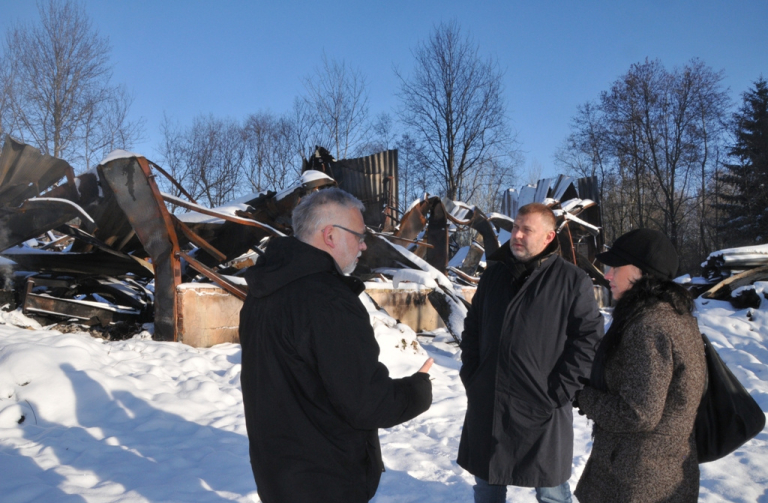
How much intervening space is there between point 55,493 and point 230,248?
15.6 feet

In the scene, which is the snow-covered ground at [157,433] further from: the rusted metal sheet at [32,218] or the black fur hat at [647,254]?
the black fur hat at [647,254]

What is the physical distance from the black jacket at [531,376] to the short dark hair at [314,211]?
104 cm

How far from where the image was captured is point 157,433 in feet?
12.0

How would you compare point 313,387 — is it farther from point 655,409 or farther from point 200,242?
point 200,242

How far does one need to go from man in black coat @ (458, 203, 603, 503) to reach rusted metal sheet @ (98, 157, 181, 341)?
161 inches

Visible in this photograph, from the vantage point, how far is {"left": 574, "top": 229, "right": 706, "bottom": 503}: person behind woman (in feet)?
5.35

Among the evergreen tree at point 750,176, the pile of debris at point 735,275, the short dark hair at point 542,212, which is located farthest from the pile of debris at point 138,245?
the evergreen tree at point 750,176

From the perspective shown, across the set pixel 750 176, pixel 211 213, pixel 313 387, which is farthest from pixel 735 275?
pixel 750 176

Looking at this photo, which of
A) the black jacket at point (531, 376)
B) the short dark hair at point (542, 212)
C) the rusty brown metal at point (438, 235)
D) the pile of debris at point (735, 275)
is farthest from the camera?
the pile of debris at point (735, 275)

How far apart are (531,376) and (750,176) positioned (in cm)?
2756

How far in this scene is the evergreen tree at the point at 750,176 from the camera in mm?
22875

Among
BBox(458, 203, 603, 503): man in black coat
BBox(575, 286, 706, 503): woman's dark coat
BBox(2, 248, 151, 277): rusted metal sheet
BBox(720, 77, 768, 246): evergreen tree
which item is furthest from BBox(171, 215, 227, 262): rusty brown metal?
BBox(720, 77, 768, 246): evergreen tree

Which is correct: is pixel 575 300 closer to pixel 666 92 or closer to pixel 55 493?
pixel 55 493

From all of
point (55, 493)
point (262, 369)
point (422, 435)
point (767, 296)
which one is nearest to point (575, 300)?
point (262, 369)
